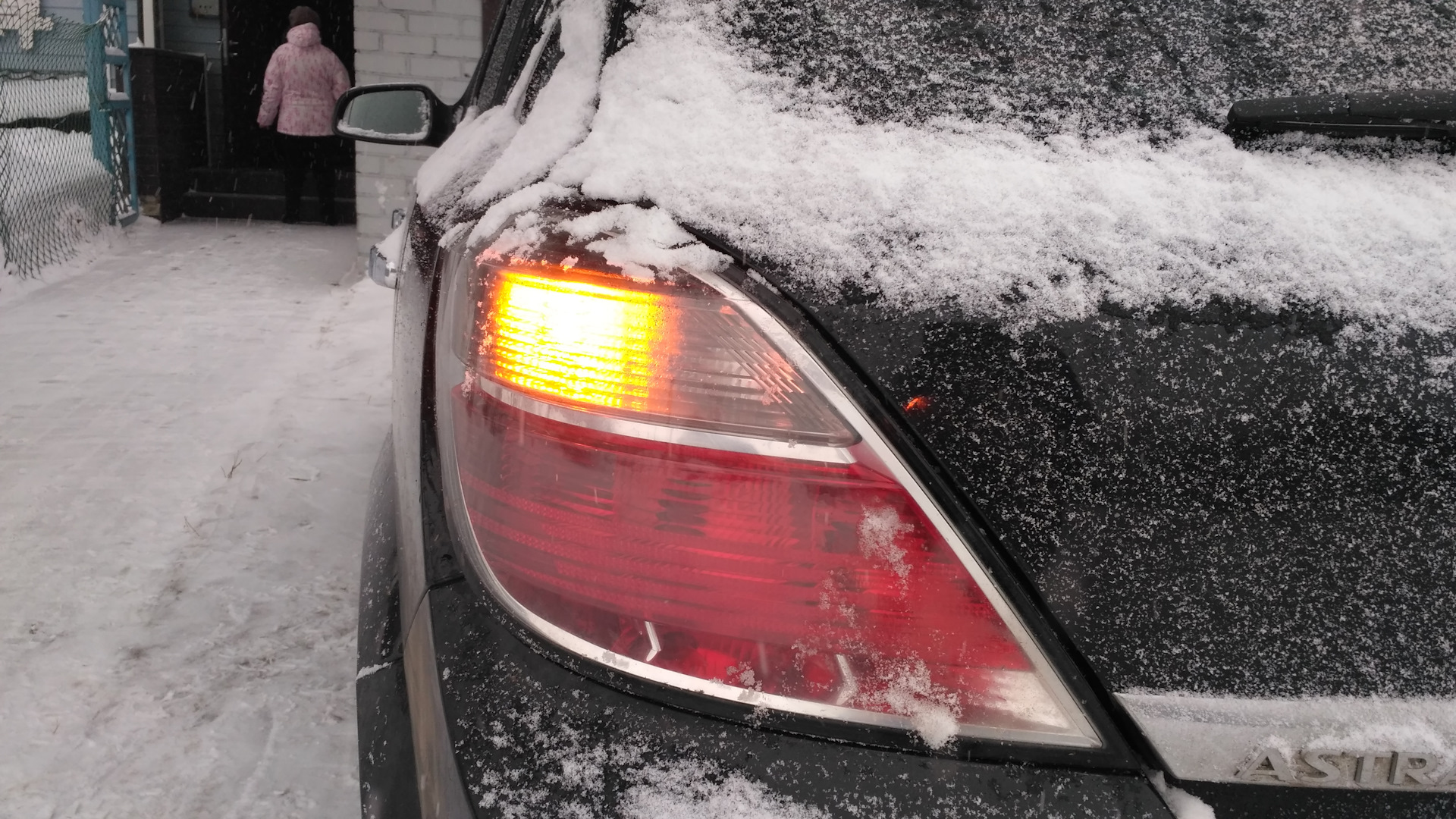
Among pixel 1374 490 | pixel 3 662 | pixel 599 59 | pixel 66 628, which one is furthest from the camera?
pixel 66 628

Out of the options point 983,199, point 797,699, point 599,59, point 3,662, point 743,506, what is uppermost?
point 599,59

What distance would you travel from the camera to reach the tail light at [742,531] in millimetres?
906

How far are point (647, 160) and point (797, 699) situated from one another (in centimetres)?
51

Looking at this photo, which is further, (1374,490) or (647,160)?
(647,160)

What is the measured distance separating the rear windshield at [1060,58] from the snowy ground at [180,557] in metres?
1.73

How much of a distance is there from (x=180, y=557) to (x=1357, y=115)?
3152 millimetres

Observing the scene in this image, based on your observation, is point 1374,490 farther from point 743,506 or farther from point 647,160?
point 647,160

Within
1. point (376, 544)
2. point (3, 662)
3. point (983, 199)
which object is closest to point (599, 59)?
point (983, 199)

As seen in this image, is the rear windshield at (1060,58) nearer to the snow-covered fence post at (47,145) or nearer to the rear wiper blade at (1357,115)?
the rear wiper blade at (1357,115)

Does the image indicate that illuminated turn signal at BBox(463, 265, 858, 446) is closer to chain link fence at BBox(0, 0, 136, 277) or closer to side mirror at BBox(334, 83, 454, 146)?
side mirror at BBox(334, 83, 454, 146)

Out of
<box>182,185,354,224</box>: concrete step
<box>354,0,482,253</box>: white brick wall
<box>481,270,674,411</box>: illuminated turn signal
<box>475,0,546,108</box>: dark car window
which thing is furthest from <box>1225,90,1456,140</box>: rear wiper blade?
<box>182,185,354,224</box>: concrete step

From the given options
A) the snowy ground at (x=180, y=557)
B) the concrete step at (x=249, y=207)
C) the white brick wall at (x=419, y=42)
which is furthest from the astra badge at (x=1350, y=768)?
the concrete step at (x=249, y=207)

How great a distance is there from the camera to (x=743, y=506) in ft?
3.03

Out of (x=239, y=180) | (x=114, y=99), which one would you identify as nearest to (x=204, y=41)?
(x=239, y=180)
